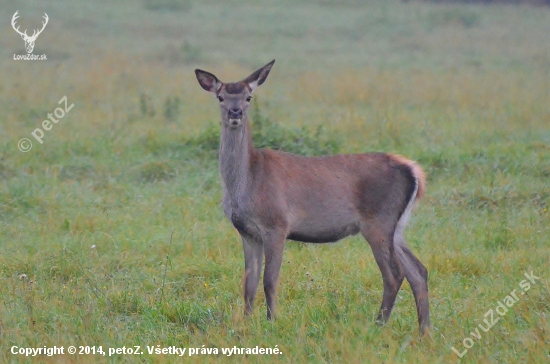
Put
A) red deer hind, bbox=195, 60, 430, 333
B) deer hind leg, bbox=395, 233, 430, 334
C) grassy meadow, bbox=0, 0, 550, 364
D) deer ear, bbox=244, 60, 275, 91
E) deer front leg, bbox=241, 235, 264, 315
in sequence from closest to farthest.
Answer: grassy meadow, bbox=0, 0, 550, 364 < deer hind leg, bbox=395, 233, 430, 334 < red deer hind, bbox=195, 60, 430, 333 < deer front leg, bbox=241, 235, 264, 315 < deer ear, bbox=244, 60, 275, 91

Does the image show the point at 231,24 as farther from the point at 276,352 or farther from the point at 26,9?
the point at 276,352

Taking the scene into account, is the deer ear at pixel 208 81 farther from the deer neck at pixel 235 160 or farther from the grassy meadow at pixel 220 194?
the grassy meadow at pixel 220 194

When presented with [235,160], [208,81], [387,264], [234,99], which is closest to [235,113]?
[234,99]

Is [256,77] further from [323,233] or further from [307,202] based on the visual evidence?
[323,233]

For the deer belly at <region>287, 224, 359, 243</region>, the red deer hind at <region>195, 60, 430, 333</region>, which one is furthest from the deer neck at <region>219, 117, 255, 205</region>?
the deer belly at <region>287, 224, 359, 243</region>

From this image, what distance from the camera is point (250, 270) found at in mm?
5418

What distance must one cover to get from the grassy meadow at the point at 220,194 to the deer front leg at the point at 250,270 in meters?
0.14

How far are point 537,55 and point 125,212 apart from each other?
11.2 metres

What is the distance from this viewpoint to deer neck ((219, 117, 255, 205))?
538cm

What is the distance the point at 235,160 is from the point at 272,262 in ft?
2.36

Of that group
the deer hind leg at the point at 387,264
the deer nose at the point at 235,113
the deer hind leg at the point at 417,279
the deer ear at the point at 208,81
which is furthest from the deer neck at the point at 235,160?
the deer hind leg at the point at 417,279

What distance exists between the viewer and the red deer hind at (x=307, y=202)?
5.30 metres

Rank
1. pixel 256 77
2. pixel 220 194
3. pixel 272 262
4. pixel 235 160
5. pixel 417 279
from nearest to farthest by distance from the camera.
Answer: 1. pixel 272 262
2. pixel 417 279
3. pixel 235 160
4. pixel 256 77
5. pixel 220 194

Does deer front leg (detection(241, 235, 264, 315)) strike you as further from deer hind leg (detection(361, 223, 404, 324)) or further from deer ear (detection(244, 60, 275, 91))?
deer ear (detection(244, 60, 275, 91))
